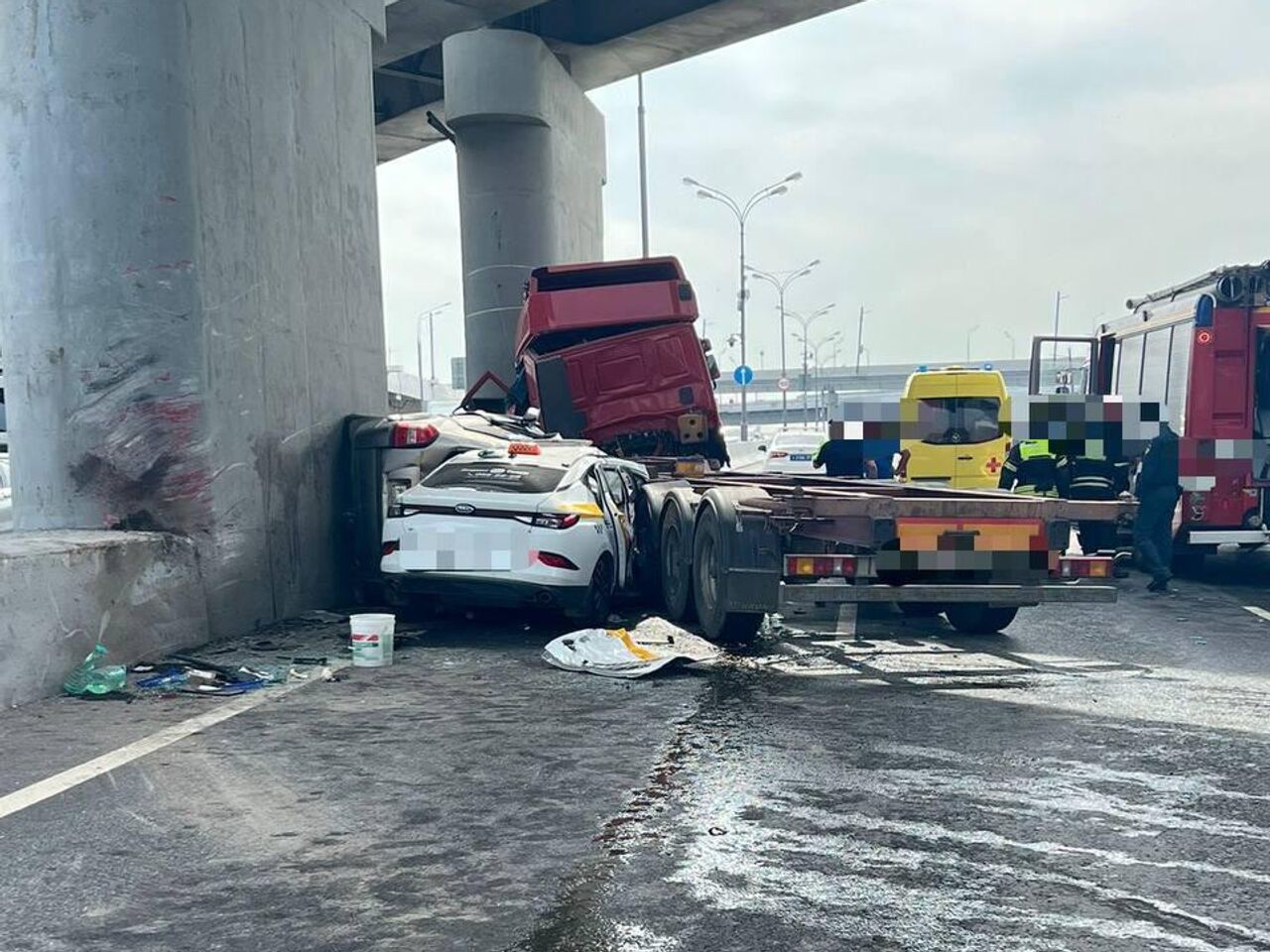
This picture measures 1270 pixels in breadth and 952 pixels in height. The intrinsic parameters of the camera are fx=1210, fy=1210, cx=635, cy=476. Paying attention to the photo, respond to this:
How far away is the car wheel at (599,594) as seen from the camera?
8.56 metres

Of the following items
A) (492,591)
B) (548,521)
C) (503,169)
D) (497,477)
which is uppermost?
(503,169)

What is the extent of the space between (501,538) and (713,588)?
1535 mm

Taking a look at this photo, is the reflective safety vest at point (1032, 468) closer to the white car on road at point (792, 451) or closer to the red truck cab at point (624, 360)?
the red truck cab at point (624, 360)

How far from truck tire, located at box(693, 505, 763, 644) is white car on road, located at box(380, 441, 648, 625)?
31.3 inches

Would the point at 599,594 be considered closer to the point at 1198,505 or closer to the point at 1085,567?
the point at 1085,567

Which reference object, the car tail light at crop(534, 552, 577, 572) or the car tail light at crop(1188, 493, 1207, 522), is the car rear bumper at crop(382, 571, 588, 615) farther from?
the car tail light at crop(1188, 493, 1207, 522)

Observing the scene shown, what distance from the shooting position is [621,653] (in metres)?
7.53

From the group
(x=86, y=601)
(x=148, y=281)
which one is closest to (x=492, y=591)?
(x=86, y=601)

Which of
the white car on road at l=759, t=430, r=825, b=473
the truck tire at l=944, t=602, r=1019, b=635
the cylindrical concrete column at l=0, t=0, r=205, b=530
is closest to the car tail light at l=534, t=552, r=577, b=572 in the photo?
the cylindrical concrete column at l=0, t=0, r=205, b=530

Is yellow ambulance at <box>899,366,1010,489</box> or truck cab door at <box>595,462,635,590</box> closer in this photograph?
truck cab door at <box>595,462,635,590</box>

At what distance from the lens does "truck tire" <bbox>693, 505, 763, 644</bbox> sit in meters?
7.68

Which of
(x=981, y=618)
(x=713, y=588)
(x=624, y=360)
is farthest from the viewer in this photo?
(x=624, y=360)

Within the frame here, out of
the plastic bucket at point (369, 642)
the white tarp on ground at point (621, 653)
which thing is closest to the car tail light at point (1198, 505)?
the white tarp on ground at point (621, 653)

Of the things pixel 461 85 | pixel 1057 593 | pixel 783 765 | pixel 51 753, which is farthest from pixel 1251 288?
pixel 461 85
